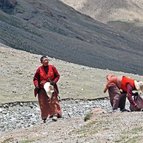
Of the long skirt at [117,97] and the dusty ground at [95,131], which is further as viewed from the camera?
the long skirt at [117,97]

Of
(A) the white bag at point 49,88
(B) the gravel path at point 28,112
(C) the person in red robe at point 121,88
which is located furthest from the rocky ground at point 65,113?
(A) the white bag at point 49,88

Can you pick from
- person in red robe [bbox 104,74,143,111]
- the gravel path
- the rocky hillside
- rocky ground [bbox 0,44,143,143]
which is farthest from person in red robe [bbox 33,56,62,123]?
the rocky hillside

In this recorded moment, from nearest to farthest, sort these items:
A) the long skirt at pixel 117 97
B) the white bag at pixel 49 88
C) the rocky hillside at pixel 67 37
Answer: the long skirt at pixel 117 97, the white bag at pixel 49 88, the rocky hillside at pixel 67 37

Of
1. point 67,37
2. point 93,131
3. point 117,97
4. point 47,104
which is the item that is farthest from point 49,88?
point 67,37

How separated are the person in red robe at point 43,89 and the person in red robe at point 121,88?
1.77 metres

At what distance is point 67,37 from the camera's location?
474 feet

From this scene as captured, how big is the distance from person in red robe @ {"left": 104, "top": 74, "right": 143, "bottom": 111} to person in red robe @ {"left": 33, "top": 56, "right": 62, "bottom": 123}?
1768 mm

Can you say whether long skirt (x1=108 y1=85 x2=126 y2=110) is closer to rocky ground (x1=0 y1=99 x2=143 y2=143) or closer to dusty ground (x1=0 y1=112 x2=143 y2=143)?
rocky ground (x1=0 y1=99 x2=143 y2=143)

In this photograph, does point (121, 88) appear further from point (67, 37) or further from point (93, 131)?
point (67, 37)

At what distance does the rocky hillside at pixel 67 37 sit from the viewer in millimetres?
110500

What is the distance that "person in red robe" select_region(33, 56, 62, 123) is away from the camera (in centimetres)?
1906

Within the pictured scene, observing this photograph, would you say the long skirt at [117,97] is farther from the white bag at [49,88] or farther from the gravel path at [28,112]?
the gravel path at [28,112]

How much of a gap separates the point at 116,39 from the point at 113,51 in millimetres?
24495

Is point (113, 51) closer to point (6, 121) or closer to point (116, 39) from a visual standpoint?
point (116, 39)
